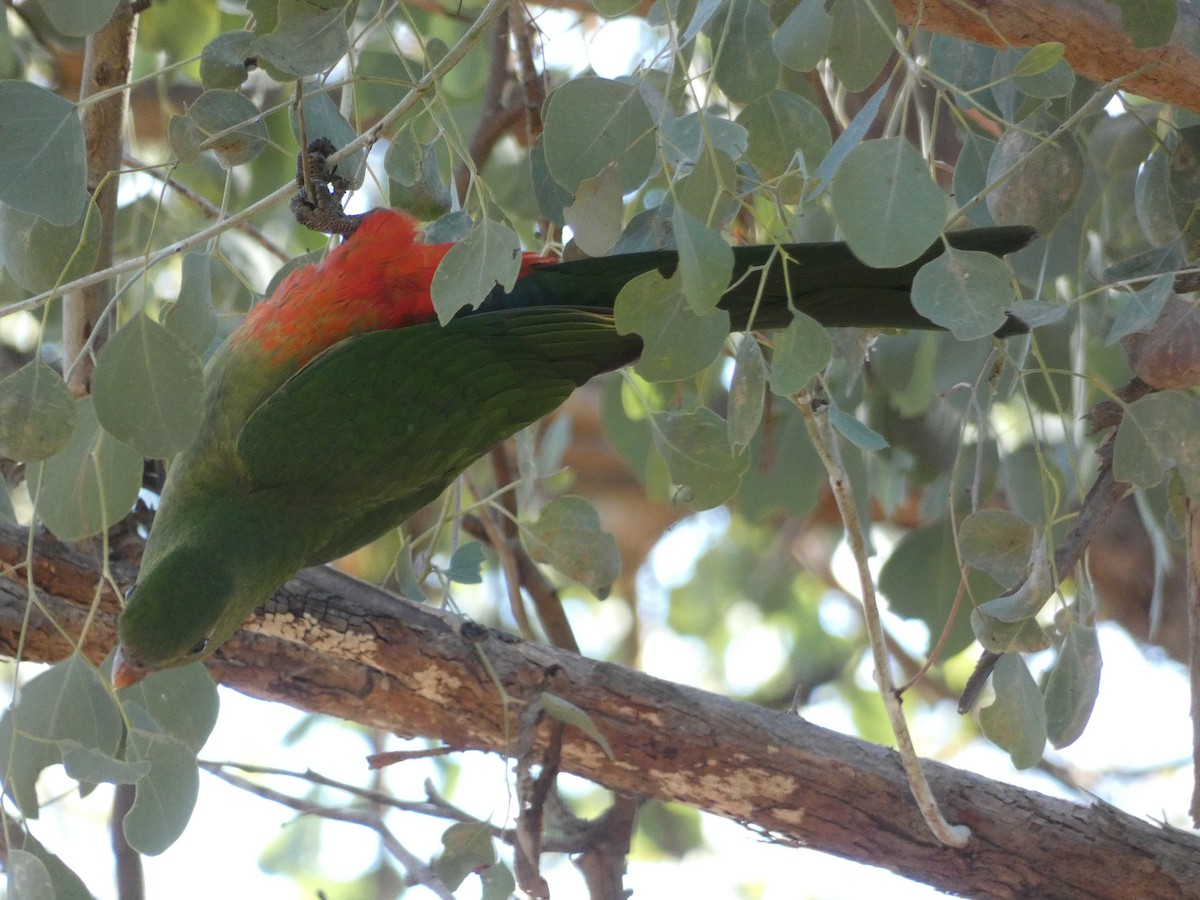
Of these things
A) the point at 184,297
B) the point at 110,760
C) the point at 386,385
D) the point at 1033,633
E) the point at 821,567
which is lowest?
the point at 110,760

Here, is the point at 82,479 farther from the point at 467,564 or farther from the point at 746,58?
the point at 746,58

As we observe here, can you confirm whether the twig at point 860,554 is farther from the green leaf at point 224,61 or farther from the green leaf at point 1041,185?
the green leaf at point 224,61

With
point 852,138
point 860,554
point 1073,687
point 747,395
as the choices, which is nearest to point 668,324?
point 747,395

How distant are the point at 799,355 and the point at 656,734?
858mm

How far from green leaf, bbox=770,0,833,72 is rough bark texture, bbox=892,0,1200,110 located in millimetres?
297

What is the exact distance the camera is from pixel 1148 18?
1.43 meters

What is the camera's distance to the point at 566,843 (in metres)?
1.97

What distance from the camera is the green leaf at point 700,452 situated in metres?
1.64

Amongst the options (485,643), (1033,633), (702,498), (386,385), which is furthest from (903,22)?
(485,643)

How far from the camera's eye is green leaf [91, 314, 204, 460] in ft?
4.19

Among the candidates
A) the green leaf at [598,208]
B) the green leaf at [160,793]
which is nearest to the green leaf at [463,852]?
the green leaf at [160,793]

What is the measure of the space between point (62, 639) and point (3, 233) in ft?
2.14

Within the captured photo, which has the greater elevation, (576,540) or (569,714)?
(576,540)

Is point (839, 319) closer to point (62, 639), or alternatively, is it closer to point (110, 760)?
point (110, 760)
